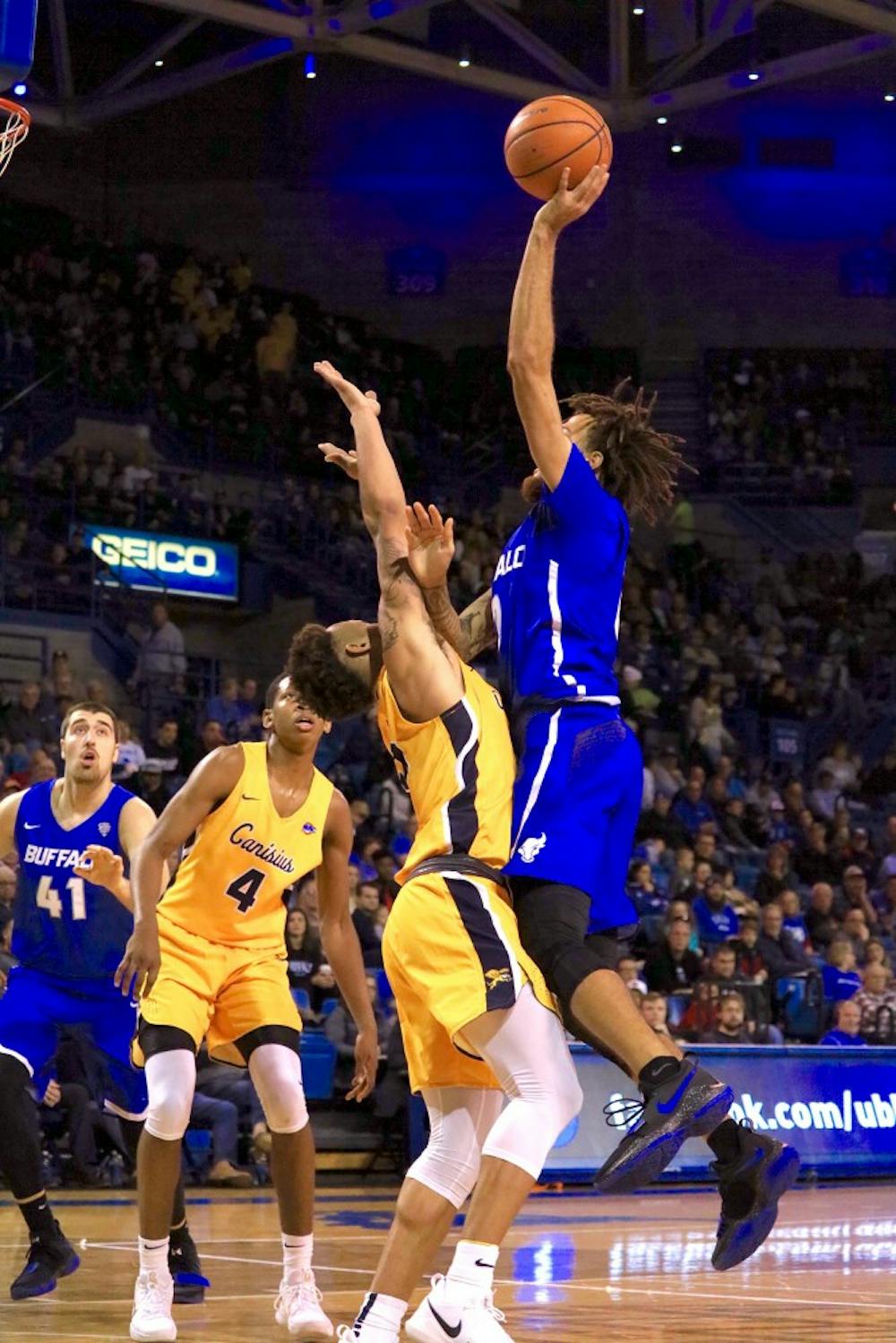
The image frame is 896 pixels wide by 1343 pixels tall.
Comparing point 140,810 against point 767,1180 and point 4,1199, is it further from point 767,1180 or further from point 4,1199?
point 4,1199

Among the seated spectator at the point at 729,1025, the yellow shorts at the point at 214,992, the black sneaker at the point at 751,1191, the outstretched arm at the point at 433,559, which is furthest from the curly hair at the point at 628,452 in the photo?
the seated spectator at the point at 729,1025

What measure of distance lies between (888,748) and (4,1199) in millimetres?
15296

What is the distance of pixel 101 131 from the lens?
88.6ft

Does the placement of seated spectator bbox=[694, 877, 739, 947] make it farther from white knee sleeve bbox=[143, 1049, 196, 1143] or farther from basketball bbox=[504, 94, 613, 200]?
basketball bbox=[504, 94, 613, 200]

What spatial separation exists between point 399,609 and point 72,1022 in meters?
2.92

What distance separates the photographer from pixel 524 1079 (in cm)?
480

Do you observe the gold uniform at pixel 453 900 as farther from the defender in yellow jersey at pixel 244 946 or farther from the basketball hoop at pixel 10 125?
the basketball hoop at pixel 10 125

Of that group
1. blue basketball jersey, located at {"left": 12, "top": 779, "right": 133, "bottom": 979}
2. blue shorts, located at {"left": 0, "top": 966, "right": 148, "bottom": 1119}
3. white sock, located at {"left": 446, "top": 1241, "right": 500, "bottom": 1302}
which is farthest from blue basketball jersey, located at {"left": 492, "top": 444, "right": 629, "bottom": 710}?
blue shorts, located at {"left": 0, "top": 966, "right": 148, "bottom": 1119}

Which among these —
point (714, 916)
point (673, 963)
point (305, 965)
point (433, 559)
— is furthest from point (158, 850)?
point (714, 916)

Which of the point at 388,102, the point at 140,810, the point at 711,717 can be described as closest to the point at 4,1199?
the point at 140,810

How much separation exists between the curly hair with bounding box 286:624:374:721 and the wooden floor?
6.34 ft

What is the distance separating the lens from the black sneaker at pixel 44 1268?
21.8 feet

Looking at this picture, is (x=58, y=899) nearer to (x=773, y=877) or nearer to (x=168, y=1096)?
(x=168, y=1096)

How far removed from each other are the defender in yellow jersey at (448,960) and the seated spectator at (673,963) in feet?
31.5
